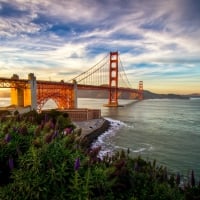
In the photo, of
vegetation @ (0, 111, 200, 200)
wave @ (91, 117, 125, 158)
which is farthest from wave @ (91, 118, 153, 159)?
vegetation @ (0, 111, 200, 200)

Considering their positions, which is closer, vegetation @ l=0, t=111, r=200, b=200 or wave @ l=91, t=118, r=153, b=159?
vegetation @ l=0, t=111, r=200, b=200

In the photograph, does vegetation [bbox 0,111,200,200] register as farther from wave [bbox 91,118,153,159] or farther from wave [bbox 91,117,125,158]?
wave [bbox 91,118,153,159]

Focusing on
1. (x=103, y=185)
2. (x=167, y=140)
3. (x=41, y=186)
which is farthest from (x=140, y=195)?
(x=167, y=140)

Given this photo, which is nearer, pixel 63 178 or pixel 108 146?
pixel 63 178

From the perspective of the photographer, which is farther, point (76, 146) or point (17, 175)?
point (76, 146)

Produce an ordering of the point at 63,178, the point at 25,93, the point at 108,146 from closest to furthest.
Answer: the point at 63,178
the point at 108,146
the point at 25,93

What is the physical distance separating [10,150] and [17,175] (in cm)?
80

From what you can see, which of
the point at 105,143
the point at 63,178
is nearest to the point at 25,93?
the point at 105,143

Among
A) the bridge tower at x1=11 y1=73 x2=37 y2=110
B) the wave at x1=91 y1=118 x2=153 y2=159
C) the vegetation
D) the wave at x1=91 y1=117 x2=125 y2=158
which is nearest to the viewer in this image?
the vegetation

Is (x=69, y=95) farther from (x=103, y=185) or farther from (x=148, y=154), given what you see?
(x=103, y=185)

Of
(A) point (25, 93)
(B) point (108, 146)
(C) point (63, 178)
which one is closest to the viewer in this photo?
(C) point (63, 178)

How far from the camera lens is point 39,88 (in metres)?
48.2

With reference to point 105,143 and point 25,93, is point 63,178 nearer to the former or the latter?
point 105,143

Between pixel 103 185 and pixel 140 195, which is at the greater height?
pixel 103 185
